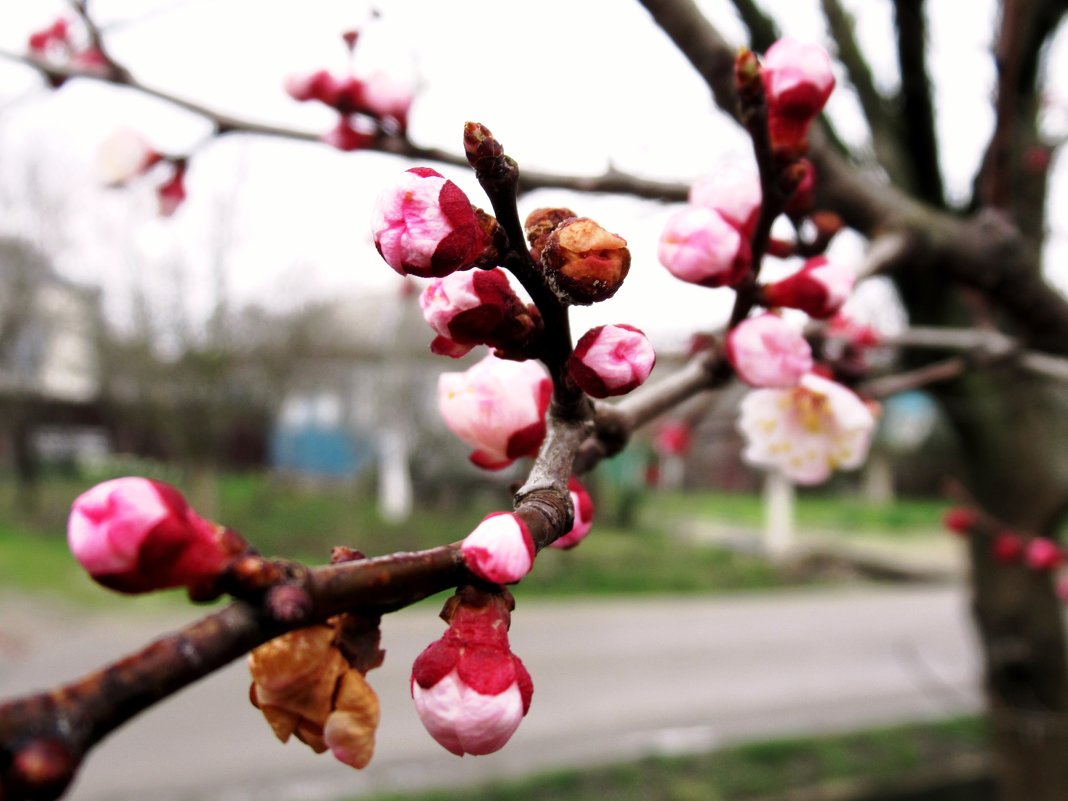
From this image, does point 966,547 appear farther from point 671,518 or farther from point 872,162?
point 671,518

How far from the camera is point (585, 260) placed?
0.55m

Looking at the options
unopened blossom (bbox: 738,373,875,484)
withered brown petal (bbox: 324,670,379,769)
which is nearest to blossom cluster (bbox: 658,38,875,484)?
unopened blossom (bbox: 738,373,875,484)

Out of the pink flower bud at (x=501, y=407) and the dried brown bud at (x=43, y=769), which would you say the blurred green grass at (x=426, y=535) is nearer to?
the pink flower bud at (x=501, y=407)

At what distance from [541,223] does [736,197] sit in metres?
0.31

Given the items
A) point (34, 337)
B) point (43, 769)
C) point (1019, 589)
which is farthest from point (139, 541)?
point (34, 337)

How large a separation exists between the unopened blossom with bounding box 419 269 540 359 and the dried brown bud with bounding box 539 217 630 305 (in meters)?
0.05

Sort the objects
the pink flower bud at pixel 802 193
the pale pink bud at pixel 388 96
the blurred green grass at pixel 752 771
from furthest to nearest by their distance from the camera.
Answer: the blurred green grass at pixel 752 771 → the pale pink bud at pixel 388 96 → the pink flower bud at pixel 802 193

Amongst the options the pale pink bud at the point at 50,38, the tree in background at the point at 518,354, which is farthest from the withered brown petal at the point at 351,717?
the pale pink bud at the point at 50,38

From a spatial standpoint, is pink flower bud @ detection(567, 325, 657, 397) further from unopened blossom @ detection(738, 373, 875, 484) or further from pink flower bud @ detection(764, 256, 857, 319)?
unopened blossom @ detection(738, 373, 875, 484)

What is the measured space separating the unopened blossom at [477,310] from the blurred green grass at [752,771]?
5060 mm

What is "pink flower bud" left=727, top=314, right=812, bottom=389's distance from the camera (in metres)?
0.78

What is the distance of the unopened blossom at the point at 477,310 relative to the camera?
58cm

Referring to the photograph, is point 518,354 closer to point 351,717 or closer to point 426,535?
point 351,717

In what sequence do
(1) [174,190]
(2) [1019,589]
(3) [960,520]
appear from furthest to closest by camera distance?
(2) [1019,589] → (3) [960,520] → (1) [174,190]
